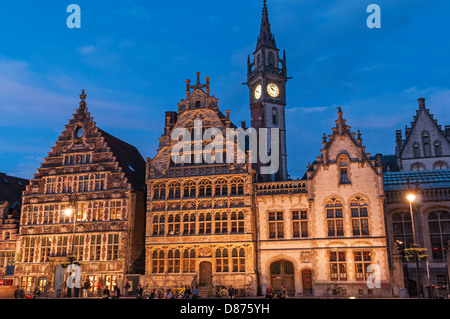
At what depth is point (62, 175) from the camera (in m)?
47.4

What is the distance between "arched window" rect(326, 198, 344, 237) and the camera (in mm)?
39750

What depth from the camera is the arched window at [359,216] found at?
3922 cm

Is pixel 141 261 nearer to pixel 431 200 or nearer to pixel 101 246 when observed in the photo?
pixel 101 246

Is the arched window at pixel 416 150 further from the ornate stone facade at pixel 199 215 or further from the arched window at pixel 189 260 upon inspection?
the arched window at pixel 189 260

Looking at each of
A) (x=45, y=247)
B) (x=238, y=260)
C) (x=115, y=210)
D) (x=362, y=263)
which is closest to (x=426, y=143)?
(x=362, y=263)

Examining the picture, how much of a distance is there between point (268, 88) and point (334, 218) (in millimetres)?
30149

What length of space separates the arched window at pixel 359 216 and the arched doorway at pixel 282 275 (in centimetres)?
705

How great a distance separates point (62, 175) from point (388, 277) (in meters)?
35.6

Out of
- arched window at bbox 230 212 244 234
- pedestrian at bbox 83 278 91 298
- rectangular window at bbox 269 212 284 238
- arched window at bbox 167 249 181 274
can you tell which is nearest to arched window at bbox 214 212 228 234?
arched window at bbox 230 212 244 234

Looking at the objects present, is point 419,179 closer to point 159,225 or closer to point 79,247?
point 159,225

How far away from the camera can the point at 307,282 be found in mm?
39562

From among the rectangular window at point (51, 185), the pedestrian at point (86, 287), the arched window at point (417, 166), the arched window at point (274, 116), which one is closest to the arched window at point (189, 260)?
the pedestrian at point (86, 287)

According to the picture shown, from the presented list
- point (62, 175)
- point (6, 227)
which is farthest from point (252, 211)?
point (6, 227)
